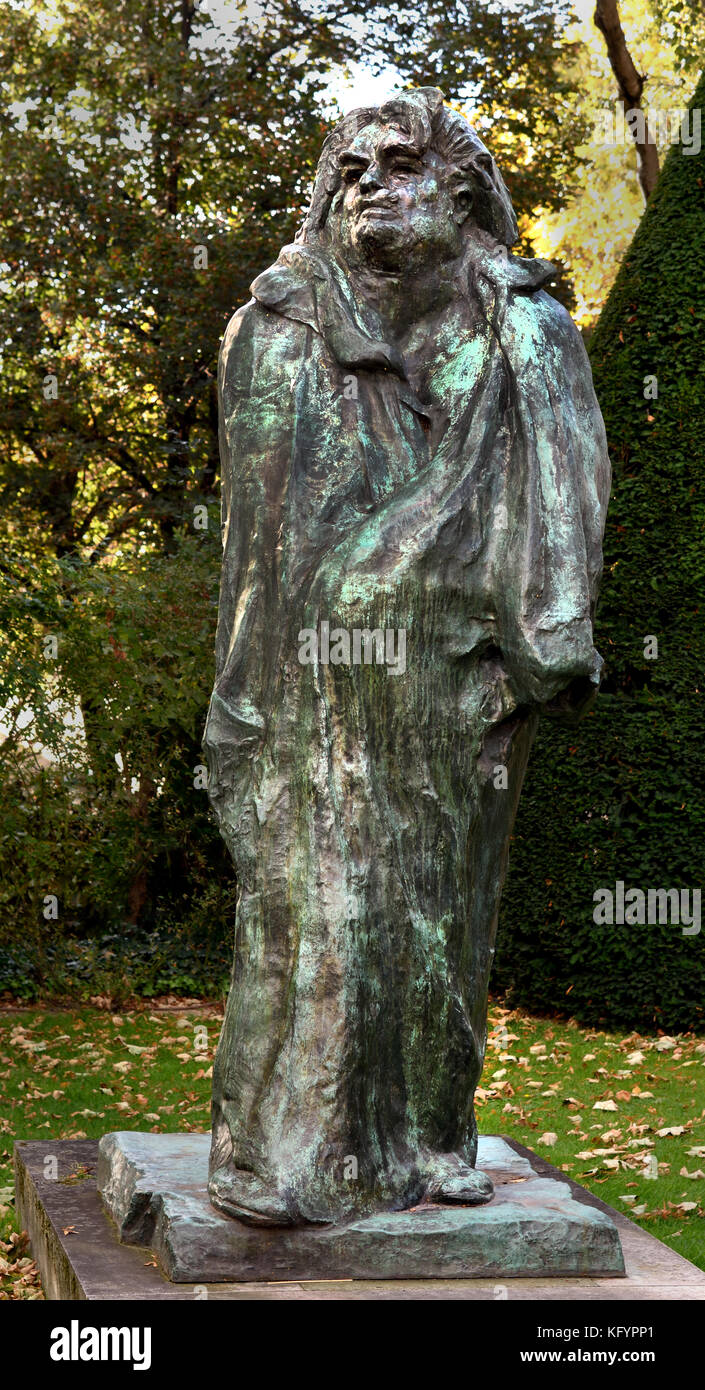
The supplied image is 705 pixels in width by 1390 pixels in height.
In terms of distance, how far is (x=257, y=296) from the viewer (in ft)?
13.4

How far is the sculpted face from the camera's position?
4.05 m

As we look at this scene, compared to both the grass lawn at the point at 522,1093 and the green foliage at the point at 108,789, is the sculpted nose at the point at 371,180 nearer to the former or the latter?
the grass lawn at the point at 522,1093

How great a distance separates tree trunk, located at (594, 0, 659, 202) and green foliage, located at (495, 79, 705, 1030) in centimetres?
561

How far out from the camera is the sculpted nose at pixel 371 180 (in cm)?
405

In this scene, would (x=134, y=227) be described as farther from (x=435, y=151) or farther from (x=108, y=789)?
(x=435, y=151)

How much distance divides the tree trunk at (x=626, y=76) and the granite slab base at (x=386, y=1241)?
12552mm

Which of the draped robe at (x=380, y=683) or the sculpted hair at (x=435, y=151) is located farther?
the sculpted hair at (x=435, y=151)

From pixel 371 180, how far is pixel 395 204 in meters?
0.08

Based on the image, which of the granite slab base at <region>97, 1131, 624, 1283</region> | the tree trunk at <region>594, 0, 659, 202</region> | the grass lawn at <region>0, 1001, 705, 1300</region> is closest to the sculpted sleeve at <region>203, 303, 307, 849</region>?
the granite slab base at <region>97, 1131, 624, 1283</region>

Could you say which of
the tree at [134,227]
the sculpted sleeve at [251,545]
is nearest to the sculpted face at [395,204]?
the sculpted sleeve at [251,545]

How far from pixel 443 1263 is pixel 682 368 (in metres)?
6.56

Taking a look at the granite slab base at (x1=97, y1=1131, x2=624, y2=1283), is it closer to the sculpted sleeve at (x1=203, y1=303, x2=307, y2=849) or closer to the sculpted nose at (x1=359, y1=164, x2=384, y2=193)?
the sculpted sleeve at (x1=203, y1=303, x2=307, y2=849)

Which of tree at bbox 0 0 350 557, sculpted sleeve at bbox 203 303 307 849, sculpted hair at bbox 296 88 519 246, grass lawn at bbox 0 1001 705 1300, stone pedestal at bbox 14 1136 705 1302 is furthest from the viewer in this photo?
tree at bbox 0 0 350 557
